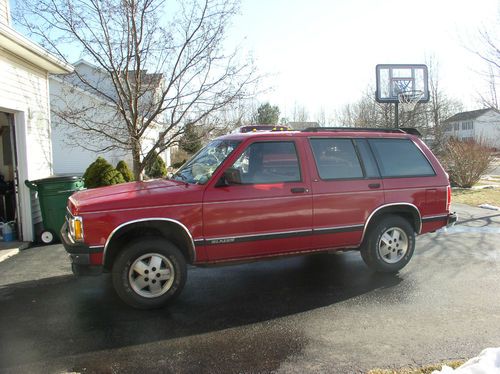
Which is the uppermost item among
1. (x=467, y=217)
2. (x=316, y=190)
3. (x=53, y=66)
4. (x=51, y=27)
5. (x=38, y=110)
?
(x=51, y=27)

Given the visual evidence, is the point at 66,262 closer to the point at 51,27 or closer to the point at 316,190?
the point at 316,190

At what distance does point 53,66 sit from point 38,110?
99 centimetres

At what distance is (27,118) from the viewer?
8523mm

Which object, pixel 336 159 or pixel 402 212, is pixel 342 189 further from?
pixel 402 212

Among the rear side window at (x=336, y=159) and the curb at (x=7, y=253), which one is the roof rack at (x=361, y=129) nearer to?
the rear side window at (x=336, y=159)

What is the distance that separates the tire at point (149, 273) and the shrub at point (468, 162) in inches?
678

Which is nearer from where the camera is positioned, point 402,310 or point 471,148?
point 402,310

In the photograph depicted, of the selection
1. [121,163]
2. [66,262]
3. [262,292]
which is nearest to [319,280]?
[262,292]

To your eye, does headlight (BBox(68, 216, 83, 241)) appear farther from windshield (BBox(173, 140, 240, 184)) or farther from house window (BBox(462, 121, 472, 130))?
house window (BBox(462, 121, 472, 130))

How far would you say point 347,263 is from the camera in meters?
6.65

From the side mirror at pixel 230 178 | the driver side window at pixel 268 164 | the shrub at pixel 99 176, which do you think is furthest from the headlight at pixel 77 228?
the shrub at pixel 99 176

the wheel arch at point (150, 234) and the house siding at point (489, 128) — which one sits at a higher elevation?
the house siding at point (489, 128)

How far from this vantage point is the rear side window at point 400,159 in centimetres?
595

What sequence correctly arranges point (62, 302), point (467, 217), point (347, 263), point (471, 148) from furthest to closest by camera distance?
point (471, 148)
point (467, 217)
point (347, 263)
point (62, 302)
